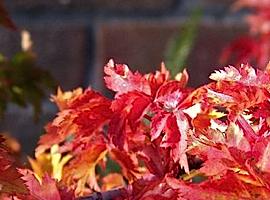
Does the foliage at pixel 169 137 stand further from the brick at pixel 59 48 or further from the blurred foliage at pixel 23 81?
the brick at pixel 59 48

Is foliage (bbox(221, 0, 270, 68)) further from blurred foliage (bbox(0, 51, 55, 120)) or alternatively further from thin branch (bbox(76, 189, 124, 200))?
thin branch (bbox(76, 189, 124, 200))

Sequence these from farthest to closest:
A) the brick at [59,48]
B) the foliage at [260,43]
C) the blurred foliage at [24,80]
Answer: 1. the brick at [59,48]
2. the foliage at [260,43]
3. the blurred foliage at [24,80]

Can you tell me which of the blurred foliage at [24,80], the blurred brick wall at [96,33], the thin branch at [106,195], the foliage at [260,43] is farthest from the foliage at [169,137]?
the blurred brick wall at [96,33]

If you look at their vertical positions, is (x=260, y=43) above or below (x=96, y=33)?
below

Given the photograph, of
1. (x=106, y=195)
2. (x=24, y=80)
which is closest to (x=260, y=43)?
(x=24, y=80)

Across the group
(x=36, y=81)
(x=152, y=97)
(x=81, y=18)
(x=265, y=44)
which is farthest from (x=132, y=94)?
(x=81, y=18)

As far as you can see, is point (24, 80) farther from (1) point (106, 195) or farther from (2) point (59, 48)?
(2) point (59, 48)

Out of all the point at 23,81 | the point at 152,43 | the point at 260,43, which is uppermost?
the point at 152,43
